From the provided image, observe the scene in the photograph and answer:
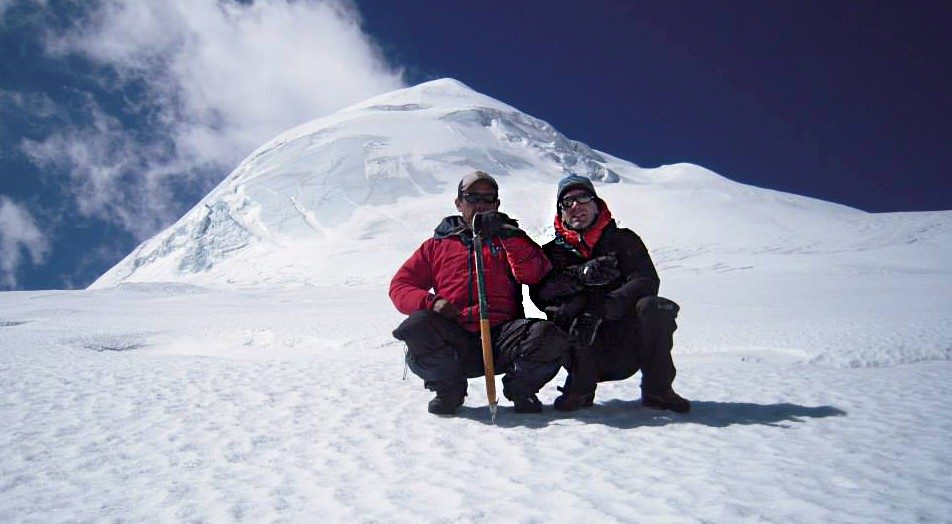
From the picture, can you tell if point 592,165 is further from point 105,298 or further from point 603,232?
point 603,232

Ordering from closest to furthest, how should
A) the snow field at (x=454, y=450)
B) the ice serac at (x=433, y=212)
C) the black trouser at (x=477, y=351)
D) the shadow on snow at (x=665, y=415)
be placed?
the snow field at (x=454, y=450) < the shadow on snow at (x=665, y=415) < the black trouser at (x=477, y=351) < the ice serac at (x=433, y=212)

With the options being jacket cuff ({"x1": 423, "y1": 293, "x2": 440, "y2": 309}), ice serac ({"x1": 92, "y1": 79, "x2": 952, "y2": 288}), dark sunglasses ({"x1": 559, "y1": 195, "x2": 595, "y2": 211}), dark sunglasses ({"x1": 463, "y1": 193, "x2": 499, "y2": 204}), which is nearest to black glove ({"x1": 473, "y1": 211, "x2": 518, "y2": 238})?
dark sunglasses ({"x1": 463, "y1": 193, "x2": 499, "y2": 204})

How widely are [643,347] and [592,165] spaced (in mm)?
69036

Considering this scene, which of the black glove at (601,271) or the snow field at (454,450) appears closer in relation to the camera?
the snow field at (454,450)

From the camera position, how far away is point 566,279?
3.19 meters

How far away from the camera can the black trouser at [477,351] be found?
10.0 feet

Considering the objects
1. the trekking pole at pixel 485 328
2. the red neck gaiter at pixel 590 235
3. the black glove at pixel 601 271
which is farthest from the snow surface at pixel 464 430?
the red neck gaiter at pixel 590 235

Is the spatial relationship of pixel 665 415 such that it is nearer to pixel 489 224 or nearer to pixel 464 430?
pixel 464 430

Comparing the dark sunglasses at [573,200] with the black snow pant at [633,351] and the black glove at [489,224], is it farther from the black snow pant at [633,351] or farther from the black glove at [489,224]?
the black snow pant at [633,351]

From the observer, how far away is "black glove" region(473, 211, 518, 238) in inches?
126

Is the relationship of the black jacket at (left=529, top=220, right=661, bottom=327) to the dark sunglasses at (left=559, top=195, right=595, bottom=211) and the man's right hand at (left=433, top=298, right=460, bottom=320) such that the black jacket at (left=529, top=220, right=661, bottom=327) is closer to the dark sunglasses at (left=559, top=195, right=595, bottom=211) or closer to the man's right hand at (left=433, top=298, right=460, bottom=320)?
the dark sunglasses at (left=559, top=195, right=595, bottom=211)

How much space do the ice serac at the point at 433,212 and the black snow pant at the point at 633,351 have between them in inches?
529

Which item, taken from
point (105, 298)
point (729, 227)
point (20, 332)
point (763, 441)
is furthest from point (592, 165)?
point (763, 441)

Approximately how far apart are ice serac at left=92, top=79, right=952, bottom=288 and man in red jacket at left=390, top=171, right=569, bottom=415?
44.1 feet
